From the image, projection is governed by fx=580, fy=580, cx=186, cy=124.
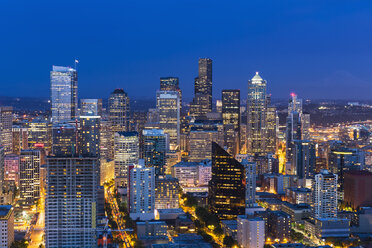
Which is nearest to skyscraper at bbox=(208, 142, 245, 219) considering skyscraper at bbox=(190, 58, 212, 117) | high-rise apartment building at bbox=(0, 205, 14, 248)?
high-rise apartment building at bbox=(0, 205, 14, 248)

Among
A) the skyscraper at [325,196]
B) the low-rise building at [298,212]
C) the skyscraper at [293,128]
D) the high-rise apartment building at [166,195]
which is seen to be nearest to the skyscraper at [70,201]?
the high-rise apartment building at [166,195]

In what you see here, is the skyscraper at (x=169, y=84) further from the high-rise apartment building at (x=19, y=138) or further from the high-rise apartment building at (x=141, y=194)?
the high-rise apartment building at (x=141, y=194)

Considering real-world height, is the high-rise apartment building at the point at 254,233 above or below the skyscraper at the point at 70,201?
below

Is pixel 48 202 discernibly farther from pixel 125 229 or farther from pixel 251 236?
pixel 251 236

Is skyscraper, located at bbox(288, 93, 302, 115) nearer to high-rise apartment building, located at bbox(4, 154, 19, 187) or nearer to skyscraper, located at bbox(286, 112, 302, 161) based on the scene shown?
skyscraper, located at bbox(286, 112, 302, 161)

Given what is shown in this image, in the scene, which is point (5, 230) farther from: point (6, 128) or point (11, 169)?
point (6, 128)

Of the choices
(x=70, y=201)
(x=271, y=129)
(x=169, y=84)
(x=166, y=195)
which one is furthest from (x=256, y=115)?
(x=70, y=201)
